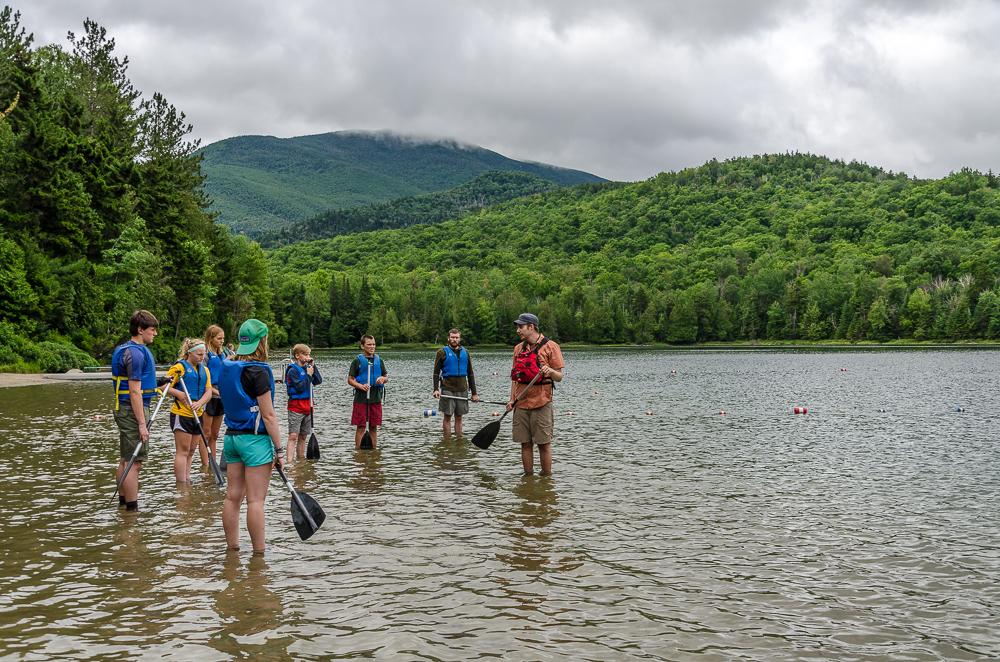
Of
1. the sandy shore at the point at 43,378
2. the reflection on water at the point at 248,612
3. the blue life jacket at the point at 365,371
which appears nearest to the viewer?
the reflection on water at the point at 248,612

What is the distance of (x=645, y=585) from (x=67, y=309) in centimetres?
4958

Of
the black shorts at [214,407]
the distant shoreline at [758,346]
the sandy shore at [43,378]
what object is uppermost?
the black shorts at [214,407]

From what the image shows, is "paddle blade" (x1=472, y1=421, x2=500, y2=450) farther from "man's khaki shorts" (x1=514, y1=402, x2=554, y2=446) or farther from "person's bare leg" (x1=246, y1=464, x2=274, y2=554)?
"person's bare leg" (x1=246, y1=464, x2=274, y2=554)

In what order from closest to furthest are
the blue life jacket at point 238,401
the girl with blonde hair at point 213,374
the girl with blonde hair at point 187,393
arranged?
1. the blue life jacket at point 238,401
2. the girl with blonde hair at point 187,393
3. the girl with blonde hair at point 213,374

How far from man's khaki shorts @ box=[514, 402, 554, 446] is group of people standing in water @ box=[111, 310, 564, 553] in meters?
0.02

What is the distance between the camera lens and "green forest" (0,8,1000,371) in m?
49.5

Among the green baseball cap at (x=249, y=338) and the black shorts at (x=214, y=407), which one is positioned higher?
the green baseball cap at (x=249, y=338)

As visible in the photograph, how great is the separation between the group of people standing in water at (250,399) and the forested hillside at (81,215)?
34.8 meters

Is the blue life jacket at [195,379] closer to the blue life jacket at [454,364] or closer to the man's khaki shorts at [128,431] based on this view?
the man's khaki shorts at [128,431]

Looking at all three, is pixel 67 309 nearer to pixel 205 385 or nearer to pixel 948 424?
pixel 205 385

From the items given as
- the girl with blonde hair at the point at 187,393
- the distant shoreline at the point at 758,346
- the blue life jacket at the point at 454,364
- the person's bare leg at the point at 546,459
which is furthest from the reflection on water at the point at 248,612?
the distant shoreline at the point at 758,346

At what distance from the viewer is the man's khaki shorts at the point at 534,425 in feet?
43.5

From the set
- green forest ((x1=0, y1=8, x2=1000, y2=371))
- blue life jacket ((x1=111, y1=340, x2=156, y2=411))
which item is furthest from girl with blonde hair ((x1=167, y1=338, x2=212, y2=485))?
green forest ((x1=0, y1=8, x2=1000, y2=371))

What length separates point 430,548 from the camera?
30.9 feet
